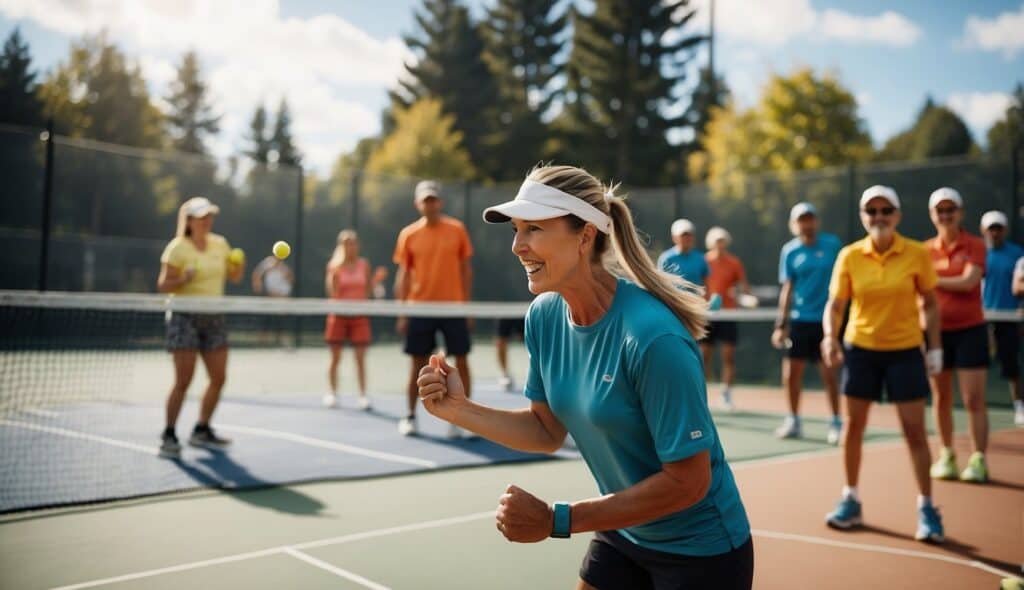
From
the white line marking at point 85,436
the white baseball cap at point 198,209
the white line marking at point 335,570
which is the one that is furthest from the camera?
the white line marking at point 85,436

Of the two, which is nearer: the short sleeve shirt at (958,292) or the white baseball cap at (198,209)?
the short sleeve shirt at (958,292)

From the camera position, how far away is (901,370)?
5.72 meters

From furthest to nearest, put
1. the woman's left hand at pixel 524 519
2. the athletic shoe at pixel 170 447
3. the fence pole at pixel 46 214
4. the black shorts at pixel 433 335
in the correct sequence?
1. the fence pole at pixel 46 214
2. the black shorts at pixel 433 335
3. the athletic shoe at pixel 170 447
4. the woman's left hand at pixel 524 519

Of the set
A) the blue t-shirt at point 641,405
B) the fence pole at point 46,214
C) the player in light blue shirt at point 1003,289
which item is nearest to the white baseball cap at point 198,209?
the blue t-shirt at point 641,405

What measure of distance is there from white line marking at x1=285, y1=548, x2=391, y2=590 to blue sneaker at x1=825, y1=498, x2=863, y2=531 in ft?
9.47

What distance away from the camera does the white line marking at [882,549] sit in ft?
16.3

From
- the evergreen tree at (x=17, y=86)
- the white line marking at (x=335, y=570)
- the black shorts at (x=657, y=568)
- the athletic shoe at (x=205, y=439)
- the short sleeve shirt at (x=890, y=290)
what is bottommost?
the white line marking at (x=335, y=570)

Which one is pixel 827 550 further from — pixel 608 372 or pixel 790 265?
pixel 790 265

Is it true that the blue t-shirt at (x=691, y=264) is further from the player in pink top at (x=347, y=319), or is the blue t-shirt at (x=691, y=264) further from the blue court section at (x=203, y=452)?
the player in pink top at (x=347, y=319)

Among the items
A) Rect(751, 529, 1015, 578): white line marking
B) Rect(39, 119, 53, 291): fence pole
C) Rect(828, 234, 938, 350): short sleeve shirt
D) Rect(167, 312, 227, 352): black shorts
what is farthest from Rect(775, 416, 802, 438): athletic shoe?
Rect(39, 119, 53, 291): fence pole

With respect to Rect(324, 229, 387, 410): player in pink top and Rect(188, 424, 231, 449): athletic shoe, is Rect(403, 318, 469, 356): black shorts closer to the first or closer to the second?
Rect(188, 424, 231, 449): athletic shoe

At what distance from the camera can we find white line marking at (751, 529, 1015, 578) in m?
4.98

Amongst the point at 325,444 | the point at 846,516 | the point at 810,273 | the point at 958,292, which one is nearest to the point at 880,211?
the point at 846,516

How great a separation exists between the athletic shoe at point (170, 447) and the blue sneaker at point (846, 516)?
16.1 ft
